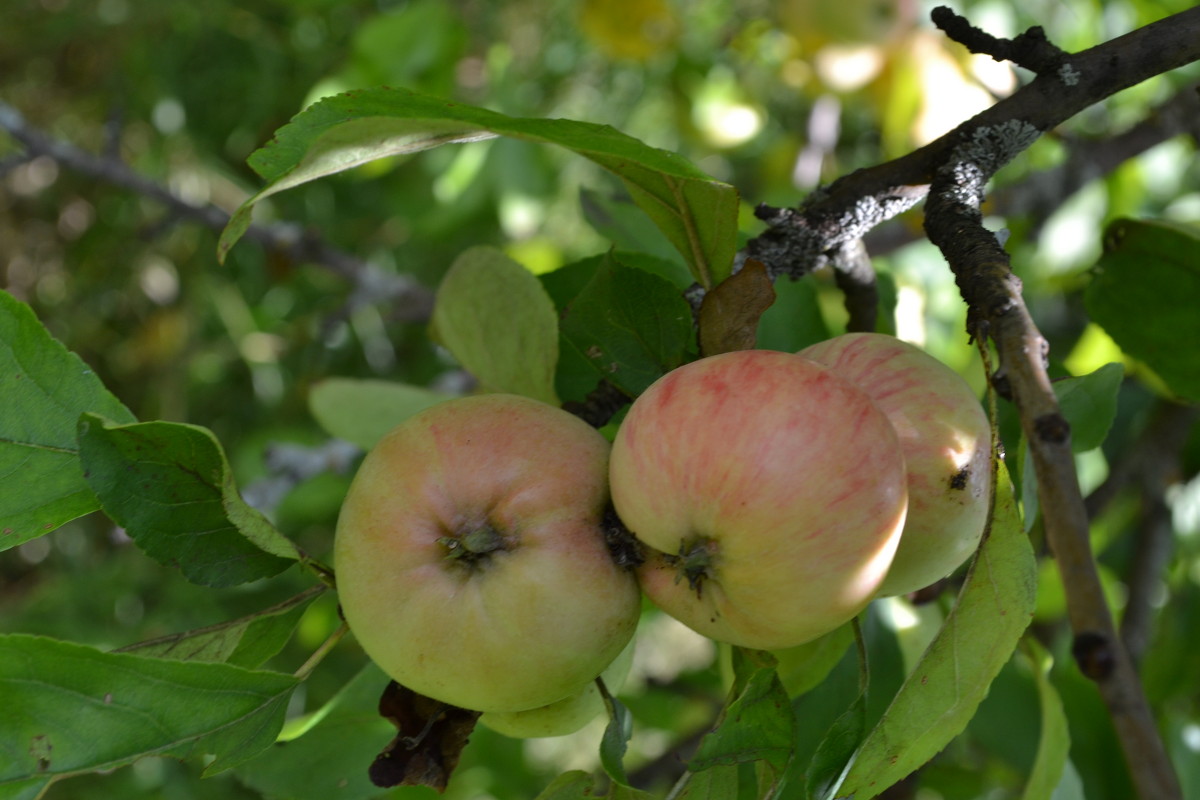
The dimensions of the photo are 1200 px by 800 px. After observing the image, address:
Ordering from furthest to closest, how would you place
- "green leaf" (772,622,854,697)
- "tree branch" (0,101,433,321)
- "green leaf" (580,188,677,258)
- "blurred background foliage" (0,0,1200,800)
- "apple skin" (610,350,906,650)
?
"blurred background foliage" (0,0,1200,800)
"tree branch" (0,101,433,321)
"green leaf" (580,188,677,258)
"green leaf" (772,622,854,697)
"apple skin" (610,350,906,650)

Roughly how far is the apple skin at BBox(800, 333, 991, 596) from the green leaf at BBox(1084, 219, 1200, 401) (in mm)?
317

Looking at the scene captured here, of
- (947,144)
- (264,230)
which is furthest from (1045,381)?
(264,230)

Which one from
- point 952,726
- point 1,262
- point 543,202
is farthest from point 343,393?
point 1,262

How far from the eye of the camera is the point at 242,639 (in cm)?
63

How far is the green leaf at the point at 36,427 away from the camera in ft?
1.96

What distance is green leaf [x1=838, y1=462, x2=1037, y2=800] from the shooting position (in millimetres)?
498

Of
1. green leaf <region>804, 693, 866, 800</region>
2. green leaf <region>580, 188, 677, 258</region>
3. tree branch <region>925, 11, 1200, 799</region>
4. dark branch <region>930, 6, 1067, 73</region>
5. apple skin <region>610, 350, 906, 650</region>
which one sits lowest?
green leaf <region>804, 693, 866, 800</region>

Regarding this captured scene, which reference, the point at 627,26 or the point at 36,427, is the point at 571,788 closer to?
the point at 36,427

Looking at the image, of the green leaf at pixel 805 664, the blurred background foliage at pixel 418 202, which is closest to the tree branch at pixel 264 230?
the blurred background foliage at pixel 418 202

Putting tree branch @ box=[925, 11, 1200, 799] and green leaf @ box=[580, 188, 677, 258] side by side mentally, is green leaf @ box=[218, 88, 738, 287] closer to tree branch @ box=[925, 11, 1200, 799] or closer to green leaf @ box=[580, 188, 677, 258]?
tree branch @ box=[925, 11, 1200, 799]

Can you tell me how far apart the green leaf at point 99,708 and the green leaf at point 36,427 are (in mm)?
118

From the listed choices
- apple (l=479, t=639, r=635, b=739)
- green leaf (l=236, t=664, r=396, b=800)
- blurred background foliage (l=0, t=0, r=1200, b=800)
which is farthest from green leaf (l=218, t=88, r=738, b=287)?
blurred background foliage (l=0, t=0, r=1200, b=800)

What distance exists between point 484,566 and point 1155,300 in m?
0.60

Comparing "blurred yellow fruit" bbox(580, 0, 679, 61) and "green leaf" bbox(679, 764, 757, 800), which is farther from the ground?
"green leaf" bbox(679, 764, 757, 800)
